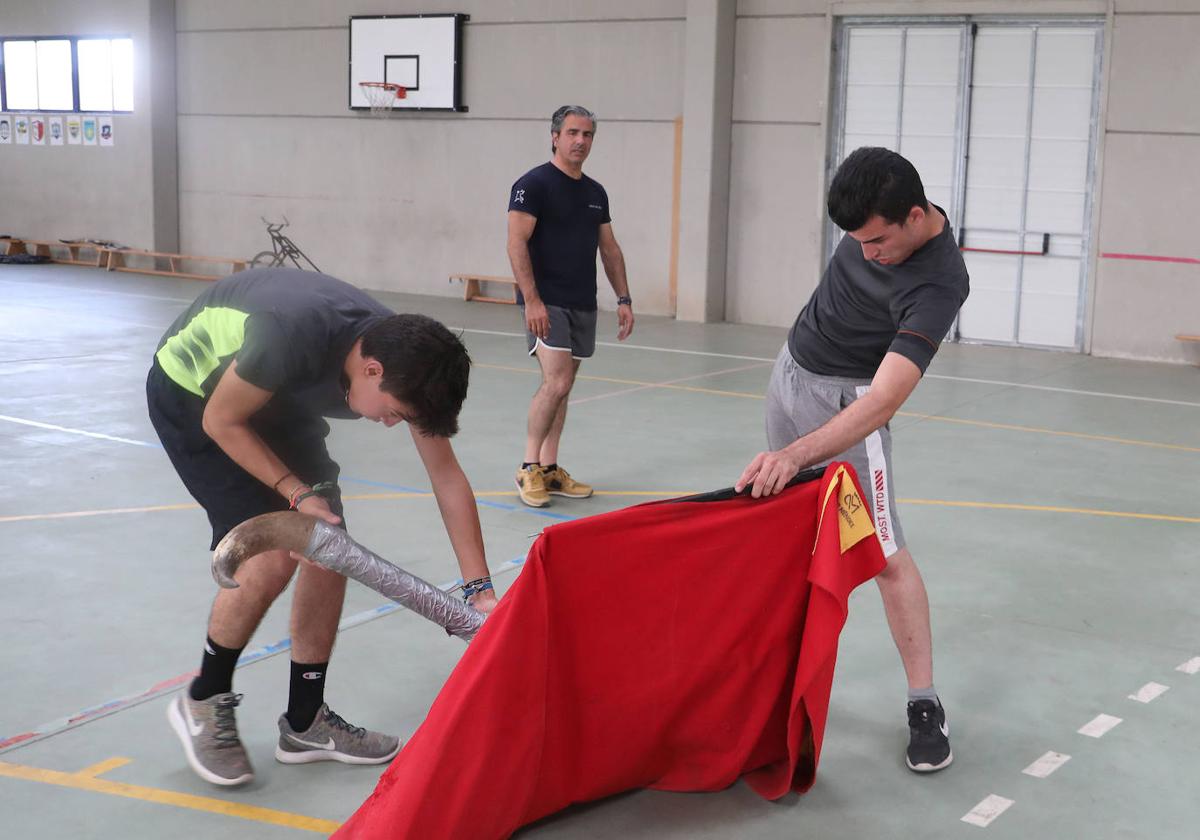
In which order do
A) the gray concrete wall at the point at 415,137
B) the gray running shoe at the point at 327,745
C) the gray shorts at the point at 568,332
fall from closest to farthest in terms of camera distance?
the gray running shoe at the point at 327,745, the gray shorts at the point at 568,332, the gray concrete wall at the point at 415,137

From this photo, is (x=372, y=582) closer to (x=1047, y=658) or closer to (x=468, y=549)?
(x=468, y=549)

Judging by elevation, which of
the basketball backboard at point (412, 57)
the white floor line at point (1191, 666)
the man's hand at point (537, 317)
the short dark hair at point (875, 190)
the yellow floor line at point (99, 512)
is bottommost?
the white floor line at point (1191, 666)

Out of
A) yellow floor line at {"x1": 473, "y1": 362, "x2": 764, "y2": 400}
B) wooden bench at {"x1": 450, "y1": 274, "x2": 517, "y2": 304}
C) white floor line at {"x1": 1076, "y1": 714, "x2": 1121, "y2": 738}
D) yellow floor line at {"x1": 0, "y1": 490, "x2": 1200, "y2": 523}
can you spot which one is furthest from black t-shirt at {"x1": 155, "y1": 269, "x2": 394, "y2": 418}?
wooden bench at {"x1": 450, "y1": 274, "x2": 517, "y2": 304}

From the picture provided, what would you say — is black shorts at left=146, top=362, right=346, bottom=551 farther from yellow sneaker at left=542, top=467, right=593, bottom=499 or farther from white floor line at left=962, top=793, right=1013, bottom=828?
yellow sneaker at left=542, top=467, right=593, bottom=499

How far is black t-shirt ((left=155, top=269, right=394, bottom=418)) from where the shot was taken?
3.03m

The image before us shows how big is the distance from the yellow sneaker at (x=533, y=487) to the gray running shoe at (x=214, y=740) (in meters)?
2.87

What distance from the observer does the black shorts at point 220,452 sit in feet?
10.8

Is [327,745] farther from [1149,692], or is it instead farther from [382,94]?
[382,94]

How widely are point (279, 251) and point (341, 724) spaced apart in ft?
46.1

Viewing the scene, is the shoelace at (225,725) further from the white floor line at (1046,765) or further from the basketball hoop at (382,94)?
the basketball hoop at (382,94)

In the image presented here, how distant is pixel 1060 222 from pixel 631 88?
476 cm

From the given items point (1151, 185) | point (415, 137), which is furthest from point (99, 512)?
point (415, 137)

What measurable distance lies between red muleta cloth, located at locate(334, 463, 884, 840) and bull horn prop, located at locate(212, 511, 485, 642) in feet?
0.75

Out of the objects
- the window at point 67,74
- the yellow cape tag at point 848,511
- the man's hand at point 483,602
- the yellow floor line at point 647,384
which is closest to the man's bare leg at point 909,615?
the yellow cape tag at point 848,511
